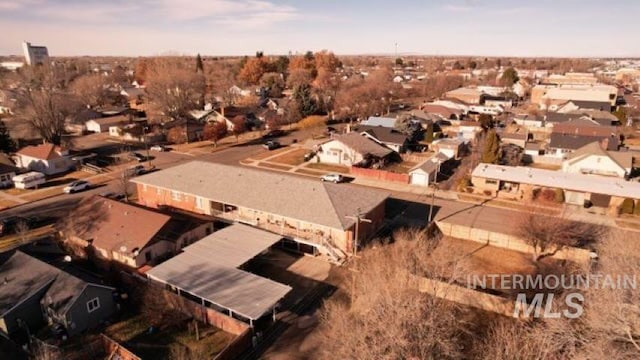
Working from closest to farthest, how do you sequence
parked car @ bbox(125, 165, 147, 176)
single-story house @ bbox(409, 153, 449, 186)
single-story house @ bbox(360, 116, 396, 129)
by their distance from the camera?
single-story house @ bbox(409, 153, 449, 186) < parked car @ bbox(125, 165, 147, 176) < single-story house @ bbox(360, 116, 396, 129)

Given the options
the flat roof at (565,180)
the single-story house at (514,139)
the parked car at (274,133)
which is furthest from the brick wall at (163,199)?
the single-story house at (514,139)

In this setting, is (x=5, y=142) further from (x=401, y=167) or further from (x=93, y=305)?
(x=401, y=167)

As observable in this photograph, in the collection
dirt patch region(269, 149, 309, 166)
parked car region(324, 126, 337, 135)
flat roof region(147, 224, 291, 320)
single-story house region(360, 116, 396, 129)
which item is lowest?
flat roof region(147, 224, 291, 320)

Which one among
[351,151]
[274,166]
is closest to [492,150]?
[351,151]

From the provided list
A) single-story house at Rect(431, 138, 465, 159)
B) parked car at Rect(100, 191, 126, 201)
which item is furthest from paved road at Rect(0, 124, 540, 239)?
single-story house at Rect(431, 138, 465, 159)

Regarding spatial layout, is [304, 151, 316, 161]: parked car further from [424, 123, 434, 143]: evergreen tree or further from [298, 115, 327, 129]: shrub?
[298, 115, 327, 129]: shrub

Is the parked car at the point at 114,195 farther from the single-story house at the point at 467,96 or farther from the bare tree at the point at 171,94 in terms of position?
the single-story house at the point at 467,96
